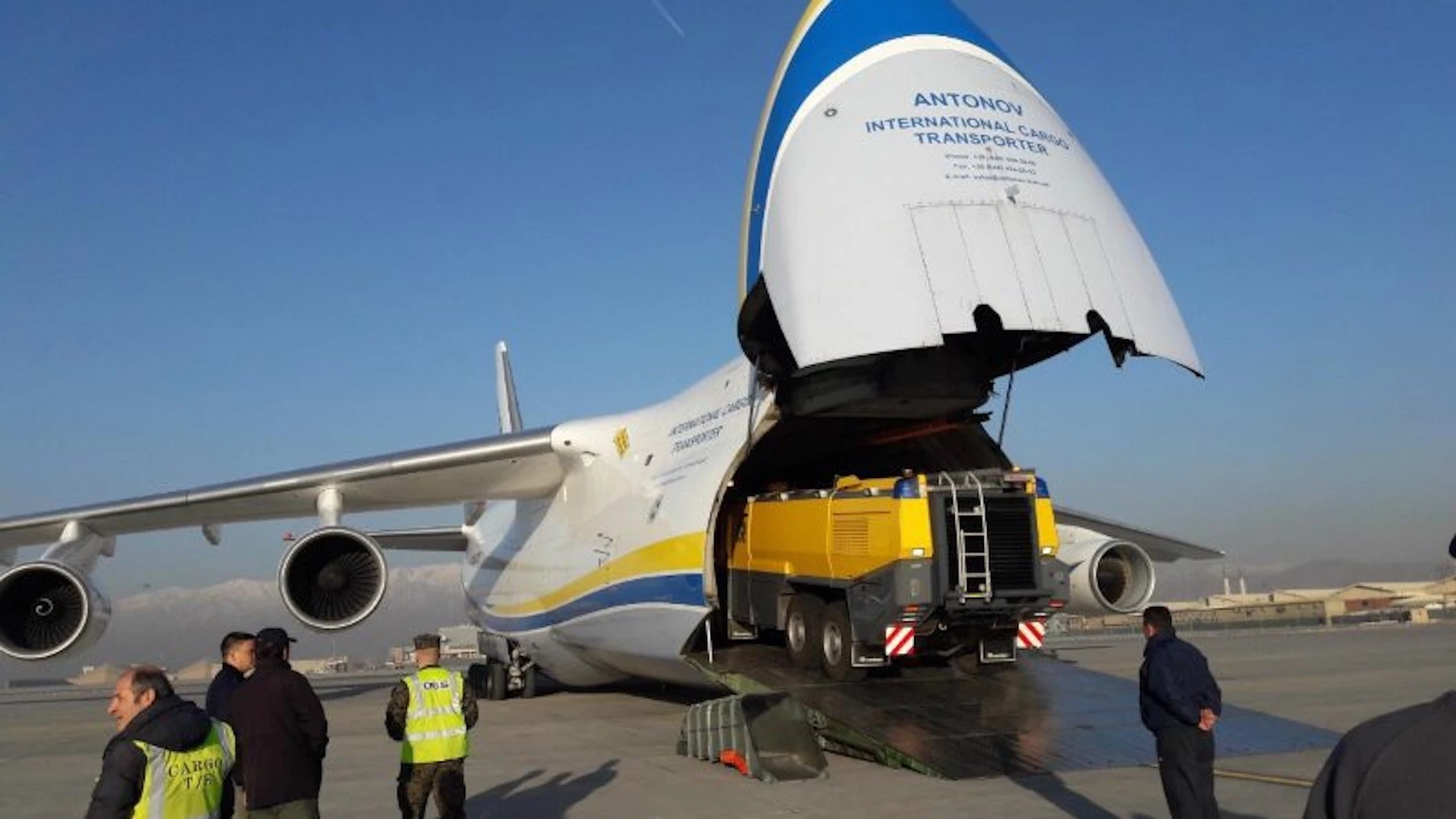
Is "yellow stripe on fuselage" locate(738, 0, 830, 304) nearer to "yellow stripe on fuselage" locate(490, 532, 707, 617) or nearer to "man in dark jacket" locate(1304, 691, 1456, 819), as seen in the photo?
"yellow stripe on fuselage" locate(490, 532, 707, 617)

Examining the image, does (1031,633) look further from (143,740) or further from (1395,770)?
(1395,770)

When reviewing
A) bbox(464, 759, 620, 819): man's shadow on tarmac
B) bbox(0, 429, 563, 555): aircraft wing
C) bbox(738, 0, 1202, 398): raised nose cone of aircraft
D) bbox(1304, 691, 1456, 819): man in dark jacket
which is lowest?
bbox(464, 759, 620, 819): man's shadow on tarmac

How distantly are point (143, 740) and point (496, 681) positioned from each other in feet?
41.9

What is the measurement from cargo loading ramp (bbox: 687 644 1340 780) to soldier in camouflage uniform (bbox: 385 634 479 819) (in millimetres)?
3201

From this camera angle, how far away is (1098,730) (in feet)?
28.8

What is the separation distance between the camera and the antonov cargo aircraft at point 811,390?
8.06m

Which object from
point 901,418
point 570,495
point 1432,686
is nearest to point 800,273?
point 901,418

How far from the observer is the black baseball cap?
5.58m

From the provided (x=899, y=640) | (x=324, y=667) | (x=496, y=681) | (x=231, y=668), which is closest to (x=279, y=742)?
(x=231, y=668)

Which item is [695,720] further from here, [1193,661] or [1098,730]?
[1193,661]

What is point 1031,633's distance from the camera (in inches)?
401

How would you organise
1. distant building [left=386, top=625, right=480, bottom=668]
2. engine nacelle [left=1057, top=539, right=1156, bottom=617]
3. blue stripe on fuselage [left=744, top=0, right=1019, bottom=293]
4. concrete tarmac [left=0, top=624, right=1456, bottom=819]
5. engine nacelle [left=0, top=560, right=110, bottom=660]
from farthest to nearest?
distant building [left=386, top=625, right=480, bottom=668]
engine nacelle [left=0, top=560, right=110, bottom=660]
engine nacelle [left=1057, top=539, right=1156, bottom=617]
blue stripe on fuselage [left=744, top=0, right=1019, bottom=293]
concrete tarmac [left=0, top=624, right=1456, bottom=819]

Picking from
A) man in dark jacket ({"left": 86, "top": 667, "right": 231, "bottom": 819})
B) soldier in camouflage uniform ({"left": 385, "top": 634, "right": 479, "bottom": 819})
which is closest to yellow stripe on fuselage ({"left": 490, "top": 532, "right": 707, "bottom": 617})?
soldier in camouflage uniform ({"left": 385, "top": 634, "right": 479, "bottom": 819})

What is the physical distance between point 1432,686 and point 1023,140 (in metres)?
8.50
